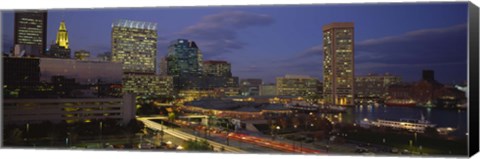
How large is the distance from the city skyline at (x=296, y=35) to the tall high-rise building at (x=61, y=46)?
7 centimetres

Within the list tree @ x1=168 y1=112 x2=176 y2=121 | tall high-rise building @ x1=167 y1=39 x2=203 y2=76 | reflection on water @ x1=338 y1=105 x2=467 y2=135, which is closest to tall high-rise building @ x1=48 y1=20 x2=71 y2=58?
tall high-rise building @ x1=167 y1=39 x2=203 y2=76

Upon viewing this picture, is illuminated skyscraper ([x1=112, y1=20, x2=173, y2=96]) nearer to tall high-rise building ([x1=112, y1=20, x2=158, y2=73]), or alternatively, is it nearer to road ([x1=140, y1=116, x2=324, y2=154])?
tall high-rise building ([x1=112, y1=20, x2=158, y2=73])

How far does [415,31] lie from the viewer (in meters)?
6.50

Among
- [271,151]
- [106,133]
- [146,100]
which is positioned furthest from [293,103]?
[106,133]

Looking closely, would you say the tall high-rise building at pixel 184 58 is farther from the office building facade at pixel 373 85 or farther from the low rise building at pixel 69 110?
the office building facade at pixel 373 85

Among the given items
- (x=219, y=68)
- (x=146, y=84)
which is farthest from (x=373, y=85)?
(x=146, y=84)

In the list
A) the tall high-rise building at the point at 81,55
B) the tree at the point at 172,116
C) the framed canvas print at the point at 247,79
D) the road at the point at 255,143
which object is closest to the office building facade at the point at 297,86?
the framed canvas print at the point at 247,79

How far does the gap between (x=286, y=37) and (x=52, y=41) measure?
2847 mm

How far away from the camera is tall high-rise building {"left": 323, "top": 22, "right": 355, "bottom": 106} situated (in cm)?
685

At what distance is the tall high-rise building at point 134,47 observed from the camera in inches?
297

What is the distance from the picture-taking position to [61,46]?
7625 mm

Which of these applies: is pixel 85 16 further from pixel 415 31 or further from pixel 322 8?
pixel 415 31

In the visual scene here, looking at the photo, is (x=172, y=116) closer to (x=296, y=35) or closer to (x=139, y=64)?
(x=139, y=64)

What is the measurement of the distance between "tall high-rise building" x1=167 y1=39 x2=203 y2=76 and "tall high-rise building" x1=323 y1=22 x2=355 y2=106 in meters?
1.51
